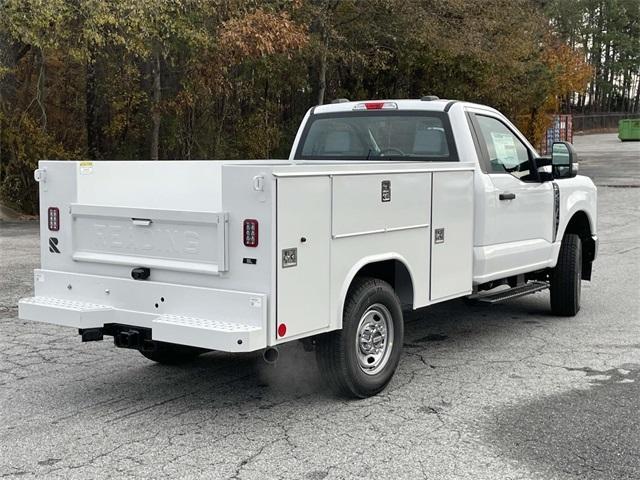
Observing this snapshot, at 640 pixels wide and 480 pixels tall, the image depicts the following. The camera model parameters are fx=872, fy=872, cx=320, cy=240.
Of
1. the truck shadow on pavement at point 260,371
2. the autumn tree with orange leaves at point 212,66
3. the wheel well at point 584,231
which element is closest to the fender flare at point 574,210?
the wheel well at point 584,231

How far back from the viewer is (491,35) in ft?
78.6

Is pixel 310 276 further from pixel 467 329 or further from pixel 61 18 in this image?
pixel 61 18

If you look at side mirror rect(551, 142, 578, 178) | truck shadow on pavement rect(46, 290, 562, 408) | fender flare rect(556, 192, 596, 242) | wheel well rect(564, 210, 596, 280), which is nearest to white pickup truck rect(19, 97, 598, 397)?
truck shadow on pavement rect(46, 290, 562, 408)

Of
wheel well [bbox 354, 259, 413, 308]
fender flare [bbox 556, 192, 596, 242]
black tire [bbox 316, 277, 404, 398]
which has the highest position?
fender flare [bbox 556, 192, 596, 242]

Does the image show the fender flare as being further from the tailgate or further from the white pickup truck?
the tailgate

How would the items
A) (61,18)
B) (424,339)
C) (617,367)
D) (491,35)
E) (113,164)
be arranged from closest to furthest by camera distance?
1. (113,164)
2. (617,367)
3. (424,339)
4. (61,18)
5. (491,35)

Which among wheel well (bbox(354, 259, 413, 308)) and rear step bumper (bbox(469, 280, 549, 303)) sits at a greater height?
wheel well (bbox(354, 259, 413, 308))

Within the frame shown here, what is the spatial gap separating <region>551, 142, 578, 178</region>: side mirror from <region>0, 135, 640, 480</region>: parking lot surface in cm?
153

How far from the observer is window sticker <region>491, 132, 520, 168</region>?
312 inches

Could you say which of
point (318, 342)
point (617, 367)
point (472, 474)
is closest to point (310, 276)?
point (318, 342)

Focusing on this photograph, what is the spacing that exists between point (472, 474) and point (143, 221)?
8.66ft

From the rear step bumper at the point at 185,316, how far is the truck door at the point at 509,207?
8.99 ft

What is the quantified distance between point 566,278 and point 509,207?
1.57m

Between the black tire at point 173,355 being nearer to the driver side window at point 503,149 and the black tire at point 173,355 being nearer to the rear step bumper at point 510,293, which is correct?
the rear step bumper at point 510,293
